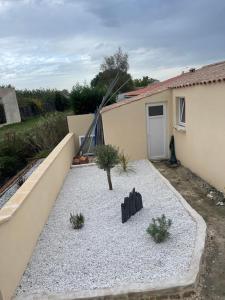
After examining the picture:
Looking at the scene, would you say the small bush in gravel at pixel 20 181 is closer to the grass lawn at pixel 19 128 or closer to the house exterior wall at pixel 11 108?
the grass lawn at pixel 19 128

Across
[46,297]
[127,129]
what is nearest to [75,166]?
[127,129]

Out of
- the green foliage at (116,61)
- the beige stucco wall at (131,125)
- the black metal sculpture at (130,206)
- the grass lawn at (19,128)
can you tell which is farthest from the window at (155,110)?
the green foliage at (116,61)

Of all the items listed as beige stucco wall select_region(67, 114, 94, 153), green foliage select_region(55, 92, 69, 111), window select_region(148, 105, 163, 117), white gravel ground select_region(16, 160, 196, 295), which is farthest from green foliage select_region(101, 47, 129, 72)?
white gravel ground select_region(16, 160, 196, 295)

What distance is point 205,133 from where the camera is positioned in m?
9.69

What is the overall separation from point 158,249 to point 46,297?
239 centimetres

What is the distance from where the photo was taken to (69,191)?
32.9ft

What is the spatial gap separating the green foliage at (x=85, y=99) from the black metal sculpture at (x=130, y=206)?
1308cm

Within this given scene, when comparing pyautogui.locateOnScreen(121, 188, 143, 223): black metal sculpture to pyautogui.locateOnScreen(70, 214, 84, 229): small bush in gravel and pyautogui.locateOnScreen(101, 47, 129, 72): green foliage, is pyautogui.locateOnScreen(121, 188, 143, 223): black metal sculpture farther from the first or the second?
pyautogui.locateOnScreen(101, 47, 129, 72): green foliage

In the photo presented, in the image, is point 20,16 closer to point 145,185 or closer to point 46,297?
point 145,185

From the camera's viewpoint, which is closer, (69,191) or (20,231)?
(20,231)

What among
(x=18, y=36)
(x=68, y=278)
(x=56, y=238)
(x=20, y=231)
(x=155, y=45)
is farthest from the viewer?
(x=155, y=45)

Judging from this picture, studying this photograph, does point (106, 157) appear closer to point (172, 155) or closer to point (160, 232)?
point (160, 232)

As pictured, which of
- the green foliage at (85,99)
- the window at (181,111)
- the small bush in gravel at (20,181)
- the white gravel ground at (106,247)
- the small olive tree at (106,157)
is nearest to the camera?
the white gravel ground at (106,247)

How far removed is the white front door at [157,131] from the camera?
43.6 ft
